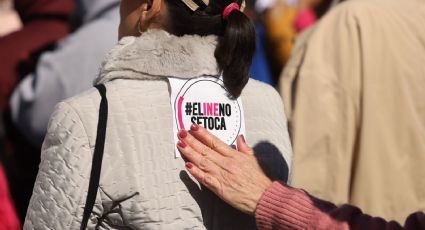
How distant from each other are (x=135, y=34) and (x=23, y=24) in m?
2.09

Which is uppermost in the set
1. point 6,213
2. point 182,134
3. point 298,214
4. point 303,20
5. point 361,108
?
point 182,134

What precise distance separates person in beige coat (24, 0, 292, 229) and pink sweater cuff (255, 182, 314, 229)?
76 millimetres

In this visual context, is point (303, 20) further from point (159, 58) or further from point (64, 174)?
point (64, 174)

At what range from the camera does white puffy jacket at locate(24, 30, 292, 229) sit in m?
1.88

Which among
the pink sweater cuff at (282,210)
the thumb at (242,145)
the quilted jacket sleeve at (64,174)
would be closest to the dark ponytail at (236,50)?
the thumb at (242,145)

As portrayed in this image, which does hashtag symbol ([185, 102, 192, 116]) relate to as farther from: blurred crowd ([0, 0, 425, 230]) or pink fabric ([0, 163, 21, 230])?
pink fabric ([0, 163, 21, 230])

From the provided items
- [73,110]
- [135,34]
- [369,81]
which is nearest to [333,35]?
[369,81]

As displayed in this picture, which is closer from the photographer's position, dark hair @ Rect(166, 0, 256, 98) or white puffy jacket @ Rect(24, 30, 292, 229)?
white puffy jacket @ Rect(24, 30, 292, 229)

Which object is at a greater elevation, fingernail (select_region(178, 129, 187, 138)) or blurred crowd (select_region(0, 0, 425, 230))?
fingernail (select_region(178, 129, 187, 138))

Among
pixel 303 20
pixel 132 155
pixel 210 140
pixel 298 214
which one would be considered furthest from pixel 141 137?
pixel 303 20

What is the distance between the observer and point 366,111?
2.78 metres

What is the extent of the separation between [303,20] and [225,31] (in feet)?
9.24

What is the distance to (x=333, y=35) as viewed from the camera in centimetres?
294

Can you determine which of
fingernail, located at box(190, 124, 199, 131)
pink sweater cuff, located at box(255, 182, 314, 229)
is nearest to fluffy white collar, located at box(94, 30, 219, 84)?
fingernail, located at box(190, 124, 199, 131)
